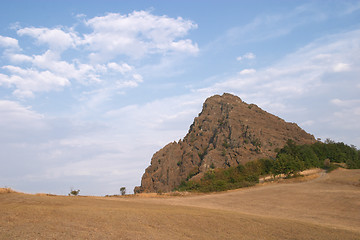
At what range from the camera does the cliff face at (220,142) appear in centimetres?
6569

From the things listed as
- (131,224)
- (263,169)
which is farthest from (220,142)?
(131,224)

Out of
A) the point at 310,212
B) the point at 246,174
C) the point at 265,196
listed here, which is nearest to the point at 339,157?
the point at 246,174

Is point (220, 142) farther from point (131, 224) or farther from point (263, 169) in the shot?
point (131, 224)

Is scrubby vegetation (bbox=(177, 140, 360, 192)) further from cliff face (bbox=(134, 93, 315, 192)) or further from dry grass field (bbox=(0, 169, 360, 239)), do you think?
dry grass field (bbox=(0, 169, 360, 239))

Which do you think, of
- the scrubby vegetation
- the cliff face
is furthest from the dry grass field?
the cliff face

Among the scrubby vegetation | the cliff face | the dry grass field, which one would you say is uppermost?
the cliff face

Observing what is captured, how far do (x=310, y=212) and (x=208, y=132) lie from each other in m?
59.7

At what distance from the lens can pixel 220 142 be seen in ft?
236

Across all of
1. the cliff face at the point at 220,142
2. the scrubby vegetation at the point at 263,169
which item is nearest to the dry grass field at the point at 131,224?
the scrubby vegetation at the point at 263,169

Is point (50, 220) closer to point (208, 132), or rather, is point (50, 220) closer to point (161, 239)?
point (161, 239)

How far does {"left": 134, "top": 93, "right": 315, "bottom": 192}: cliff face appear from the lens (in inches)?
2586

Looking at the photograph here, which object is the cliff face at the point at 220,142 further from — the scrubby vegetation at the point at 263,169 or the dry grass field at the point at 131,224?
the dry grass field at the point at 131,224

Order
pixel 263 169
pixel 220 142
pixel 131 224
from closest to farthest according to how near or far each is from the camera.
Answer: pixel 131 224
pixel 263 169
pixel 220 142

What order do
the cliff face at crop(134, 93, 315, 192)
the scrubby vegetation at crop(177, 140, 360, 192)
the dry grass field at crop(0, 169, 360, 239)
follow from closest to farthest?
the dry grass field at crop(0, 169, 360, 239) < the scrubby vegetation at crop(177, 140, 360, 192) < the cliff face at crop(134, 93, 315, 192)
